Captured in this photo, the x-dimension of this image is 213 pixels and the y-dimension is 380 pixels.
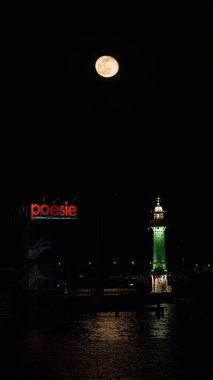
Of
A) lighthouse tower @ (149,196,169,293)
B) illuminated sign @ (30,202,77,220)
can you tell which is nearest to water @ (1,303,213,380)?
illuminated sign @ (30,202,77,220)

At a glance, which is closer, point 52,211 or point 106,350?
point 106,350

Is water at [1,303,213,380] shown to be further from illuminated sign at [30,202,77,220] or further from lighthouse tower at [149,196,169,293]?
lighthouse tower at [149,196,169,293]

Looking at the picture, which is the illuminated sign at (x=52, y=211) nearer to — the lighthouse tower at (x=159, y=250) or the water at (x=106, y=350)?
the lighthouse tower at (x=159, y=250)

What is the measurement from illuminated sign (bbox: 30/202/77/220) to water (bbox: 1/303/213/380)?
49.1 m

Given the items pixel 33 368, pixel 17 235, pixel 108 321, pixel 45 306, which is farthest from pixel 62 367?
pixel 17 235

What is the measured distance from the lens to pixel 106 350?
52.4 ft

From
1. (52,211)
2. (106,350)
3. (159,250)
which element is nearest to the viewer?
(106,350)

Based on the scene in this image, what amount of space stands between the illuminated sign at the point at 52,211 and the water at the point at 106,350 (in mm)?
49058

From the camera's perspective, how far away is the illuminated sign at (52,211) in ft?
244

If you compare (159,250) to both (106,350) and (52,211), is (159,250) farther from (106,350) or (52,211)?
(106,350)

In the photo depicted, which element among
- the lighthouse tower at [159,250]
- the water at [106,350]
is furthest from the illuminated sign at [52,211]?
the water at [106,350]

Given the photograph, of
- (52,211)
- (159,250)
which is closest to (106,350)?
(52,211)

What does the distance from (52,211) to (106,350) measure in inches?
2406

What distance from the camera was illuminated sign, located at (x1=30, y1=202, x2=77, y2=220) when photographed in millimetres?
74250
